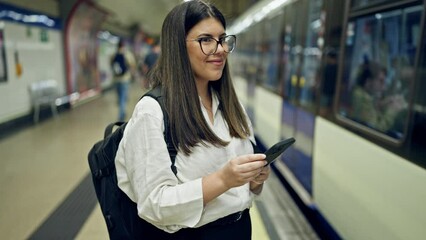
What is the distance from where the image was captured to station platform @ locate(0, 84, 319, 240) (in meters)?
3.19

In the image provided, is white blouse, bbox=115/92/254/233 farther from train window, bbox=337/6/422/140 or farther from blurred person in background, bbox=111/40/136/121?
blurred person in background, bbox=111/40/136/121

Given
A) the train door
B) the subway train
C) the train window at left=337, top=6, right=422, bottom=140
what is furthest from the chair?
the train window at left=337, top=6, right=422, bottom=140

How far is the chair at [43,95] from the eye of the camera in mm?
7914

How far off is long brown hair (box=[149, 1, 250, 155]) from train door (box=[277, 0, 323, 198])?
252 cm

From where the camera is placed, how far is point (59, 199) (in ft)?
12.7

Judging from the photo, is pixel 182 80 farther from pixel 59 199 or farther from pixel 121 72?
pixel 121 72

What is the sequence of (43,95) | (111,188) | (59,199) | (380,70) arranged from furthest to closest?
(43,95)
(59,199)
(380,70)
(111,188)

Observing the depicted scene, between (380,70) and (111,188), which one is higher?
(380,70)

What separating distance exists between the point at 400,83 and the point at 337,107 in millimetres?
849

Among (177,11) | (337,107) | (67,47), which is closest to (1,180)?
(337,107)

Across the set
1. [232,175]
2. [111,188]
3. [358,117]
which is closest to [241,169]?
[232,175]

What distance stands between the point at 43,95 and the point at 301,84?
6164 mm

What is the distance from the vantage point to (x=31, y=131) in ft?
23.6

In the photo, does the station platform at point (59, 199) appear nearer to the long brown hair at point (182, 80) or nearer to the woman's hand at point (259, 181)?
the woman's hand at point (259, 181)
